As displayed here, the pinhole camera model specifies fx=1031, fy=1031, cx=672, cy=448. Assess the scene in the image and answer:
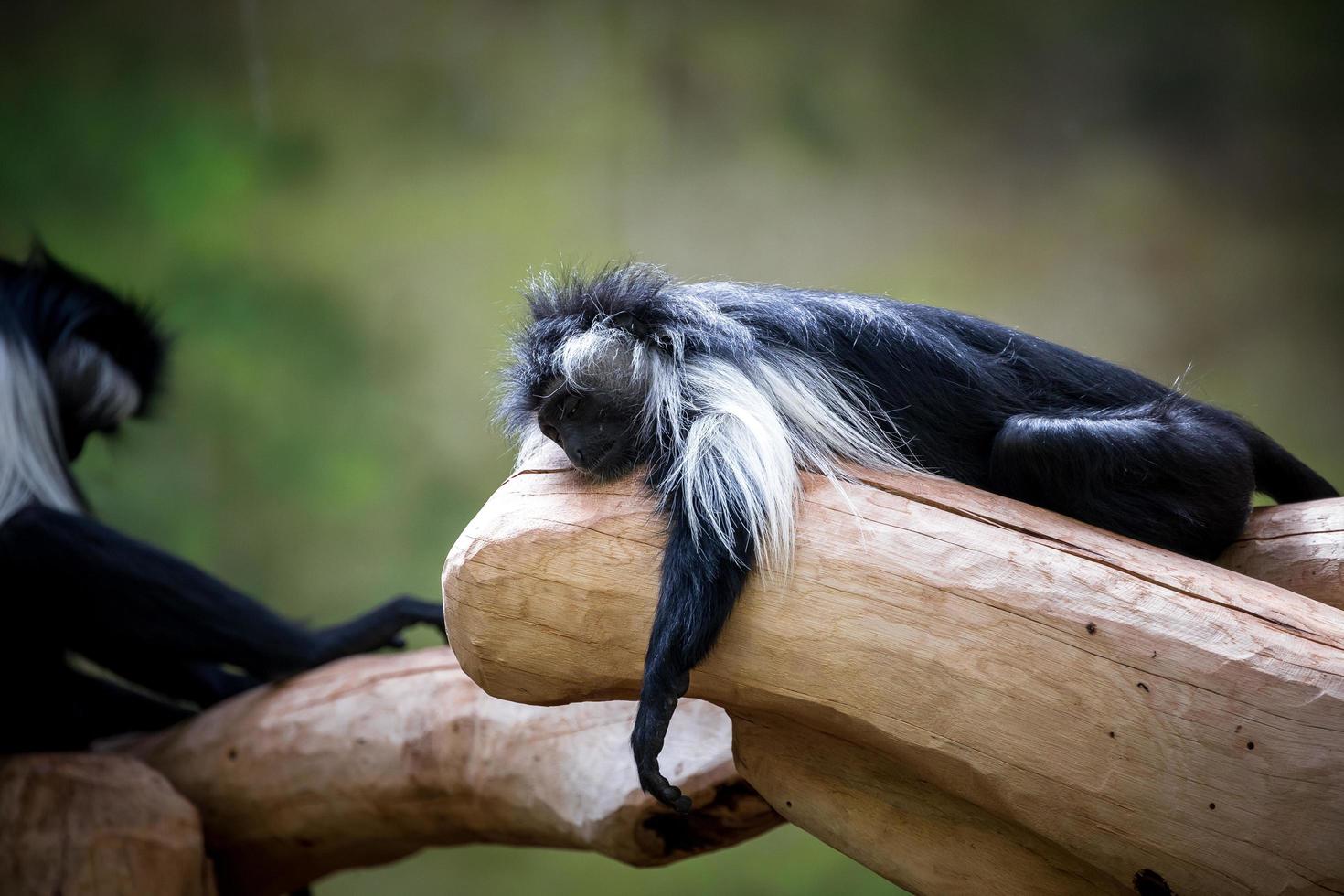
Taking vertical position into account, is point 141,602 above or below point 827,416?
below

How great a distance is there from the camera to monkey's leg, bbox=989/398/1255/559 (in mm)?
1627

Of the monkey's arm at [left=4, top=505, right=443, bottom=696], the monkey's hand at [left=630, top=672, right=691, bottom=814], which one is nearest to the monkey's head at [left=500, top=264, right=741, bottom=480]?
the monkey's hand at [left=630, top=672, right=691, bottom=814]

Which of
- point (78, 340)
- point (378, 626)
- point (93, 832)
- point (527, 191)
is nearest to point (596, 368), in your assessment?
point (378, 626)

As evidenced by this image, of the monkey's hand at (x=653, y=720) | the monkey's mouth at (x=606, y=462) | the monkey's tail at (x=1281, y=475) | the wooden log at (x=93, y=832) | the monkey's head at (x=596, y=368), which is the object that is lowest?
the wooden log at (x=93, y=832)

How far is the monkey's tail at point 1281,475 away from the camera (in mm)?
1841

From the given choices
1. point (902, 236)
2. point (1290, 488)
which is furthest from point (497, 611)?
point (902, 236)

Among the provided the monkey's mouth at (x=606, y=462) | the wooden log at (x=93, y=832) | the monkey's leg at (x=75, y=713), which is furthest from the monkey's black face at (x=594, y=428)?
the monkey's leg at (x=75, y=713)

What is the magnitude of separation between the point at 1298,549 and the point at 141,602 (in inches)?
92.7

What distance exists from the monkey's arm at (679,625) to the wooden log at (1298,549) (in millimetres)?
888

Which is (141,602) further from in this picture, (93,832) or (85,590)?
(93,832)

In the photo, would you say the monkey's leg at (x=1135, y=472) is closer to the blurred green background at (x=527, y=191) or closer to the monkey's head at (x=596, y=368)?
the monkey's head at (x=596, y=368)

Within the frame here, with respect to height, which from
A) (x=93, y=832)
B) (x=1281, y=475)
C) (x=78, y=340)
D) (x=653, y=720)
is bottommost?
(x=93, y=832)

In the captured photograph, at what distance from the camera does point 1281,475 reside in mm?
1869

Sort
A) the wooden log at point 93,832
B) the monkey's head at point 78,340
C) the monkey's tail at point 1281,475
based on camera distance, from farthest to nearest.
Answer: the monkey's head at point 78,340 < the wooden log at point 93,832 < the monkey's tail at point 1281,475
